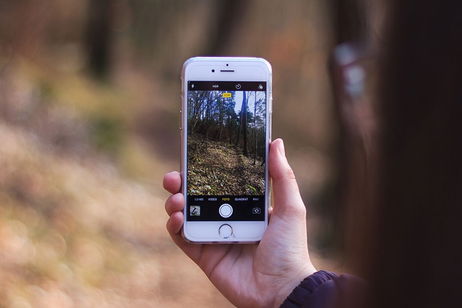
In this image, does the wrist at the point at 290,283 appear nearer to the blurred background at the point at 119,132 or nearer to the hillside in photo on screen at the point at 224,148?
the hillside in photo on screen at the point at 224,148

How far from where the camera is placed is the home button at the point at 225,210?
5.68ft

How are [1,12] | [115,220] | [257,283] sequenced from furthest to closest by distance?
[1,12]
[115,220]
[257,283]

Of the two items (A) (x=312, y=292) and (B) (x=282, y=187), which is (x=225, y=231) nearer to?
(B) (x=282, y=187)

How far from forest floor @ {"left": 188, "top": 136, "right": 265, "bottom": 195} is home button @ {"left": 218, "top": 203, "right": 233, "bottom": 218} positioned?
0.12 ft

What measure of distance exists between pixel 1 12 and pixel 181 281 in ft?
12.2

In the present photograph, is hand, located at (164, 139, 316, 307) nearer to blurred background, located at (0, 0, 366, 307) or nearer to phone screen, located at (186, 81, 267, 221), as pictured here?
phone screen, located at (186, 81, 267, 221)

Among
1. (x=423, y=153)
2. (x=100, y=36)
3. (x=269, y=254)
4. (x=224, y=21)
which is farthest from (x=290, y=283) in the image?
(x=224, y=21)

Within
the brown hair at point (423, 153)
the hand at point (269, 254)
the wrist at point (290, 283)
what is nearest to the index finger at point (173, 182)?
the hand at point (269, 254)

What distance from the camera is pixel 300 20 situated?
8.80 metres

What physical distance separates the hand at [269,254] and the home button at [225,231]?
0.04 metres

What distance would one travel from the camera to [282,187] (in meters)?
1.59

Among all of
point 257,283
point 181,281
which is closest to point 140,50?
point 181,281

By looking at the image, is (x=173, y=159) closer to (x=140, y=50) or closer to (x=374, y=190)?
(x=140, y=50)

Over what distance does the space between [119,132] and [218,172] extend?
5385mm
